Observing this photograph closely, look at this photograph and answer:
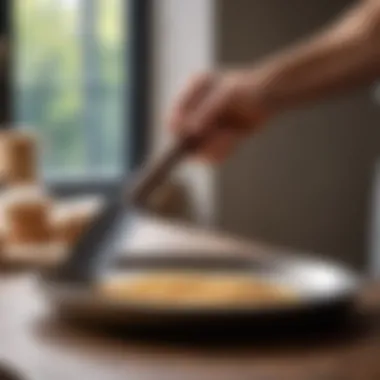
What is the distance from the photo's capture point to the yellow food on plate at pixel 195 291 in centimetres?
94

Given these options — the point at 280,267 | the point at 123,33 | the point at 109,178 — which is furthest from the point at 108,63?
the point at 280,267

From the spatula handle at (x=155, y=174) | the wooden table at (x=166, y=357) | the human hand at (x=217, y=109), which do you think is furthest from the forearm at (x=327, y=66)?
the wooden table at (x=166, y=357)

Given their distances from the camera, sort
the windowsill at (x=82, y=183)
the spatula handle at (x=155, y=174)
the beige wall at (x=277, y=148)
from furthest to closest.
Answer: the windowsill at (x=82, y=183)
the beige wall at (x=277, y=148)
the spatula handle at (x=155, y=174)

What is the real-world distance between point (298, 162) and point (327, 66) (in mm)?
1964

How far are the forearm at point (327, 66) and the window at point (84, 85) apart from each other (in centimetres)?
197

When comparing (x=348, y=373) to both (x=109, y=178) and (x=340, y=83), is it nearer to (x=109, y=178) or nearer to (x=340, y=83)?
(x=340, y=83)

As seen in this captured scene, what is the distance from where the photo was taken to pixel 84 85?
3.14 metres

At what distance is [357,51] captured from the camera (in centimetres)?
109

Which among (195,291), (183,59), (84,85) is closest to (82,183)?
(84,85)

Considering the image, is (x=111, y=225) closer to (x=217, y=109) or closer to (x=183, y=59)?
(x=217, y=109)

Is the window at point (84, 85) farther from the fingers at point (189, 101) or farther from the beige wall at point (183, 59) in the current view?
the fingers at point (189, 101)

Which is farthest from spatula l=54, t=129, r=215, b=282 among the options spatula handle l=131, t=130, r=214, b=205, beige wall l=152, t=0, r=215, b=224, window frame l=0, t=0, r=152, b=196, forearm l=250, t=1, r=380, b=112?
window frame l=0, t=0, r=152, b=196

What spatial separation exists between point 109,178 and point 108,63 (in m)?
0.32

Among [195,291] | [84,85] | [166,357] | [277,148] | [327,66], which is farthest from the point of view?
[84,85]
